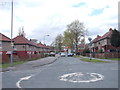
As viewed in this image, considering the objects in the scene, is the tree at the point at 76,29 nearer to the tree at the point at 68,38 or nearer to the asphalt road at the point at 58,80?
the tree at the point at 68,38

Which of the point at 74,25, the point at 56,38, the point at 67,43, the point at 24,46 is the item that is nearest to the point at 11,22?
the point at 24,46

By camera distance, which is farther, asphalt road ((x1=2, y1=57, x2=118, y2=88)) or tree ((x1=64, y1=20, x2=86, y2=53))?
tree ((x1=64, y1=20, x2=86, y2=53))

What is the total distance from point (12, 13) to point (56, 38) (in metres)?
97.2

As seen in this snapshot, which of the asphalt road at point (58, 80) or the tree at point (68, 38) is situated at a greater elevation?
the tree at point (68, 38)

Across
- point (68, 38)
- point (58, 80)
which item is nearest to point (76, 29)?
point (68, 38)

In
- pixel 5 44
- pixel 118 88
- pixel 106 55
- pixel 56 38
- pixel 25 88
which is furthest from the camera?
pixel 56 38

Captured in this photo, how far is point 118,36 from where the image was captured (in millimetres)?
43969

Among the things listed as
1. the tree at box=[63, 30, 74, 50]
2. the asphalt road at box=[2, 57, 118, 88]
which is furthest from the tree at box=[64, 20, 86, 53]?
the asphalt road at box=[2, 57, 118, 88]

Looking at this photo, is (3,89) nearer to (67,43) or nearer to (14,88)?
(14,88)

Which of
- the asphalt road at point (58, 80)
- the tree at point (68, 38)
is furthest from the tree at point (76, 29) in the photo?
the asphalt road at point (58, 80)

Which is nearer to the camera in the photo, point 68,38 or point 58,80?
point 58,80

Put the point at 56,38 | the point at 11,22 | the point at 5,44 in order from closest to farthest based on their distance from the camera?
the point at 11,22
the point at 5,44
the point at 56,38

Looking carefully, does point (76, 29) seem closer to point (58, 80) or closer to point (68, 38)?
point (68, 38)

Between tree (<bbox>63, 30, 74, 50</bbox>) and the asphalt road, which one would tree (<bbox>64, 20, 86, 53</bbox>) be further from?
the asphalt road
